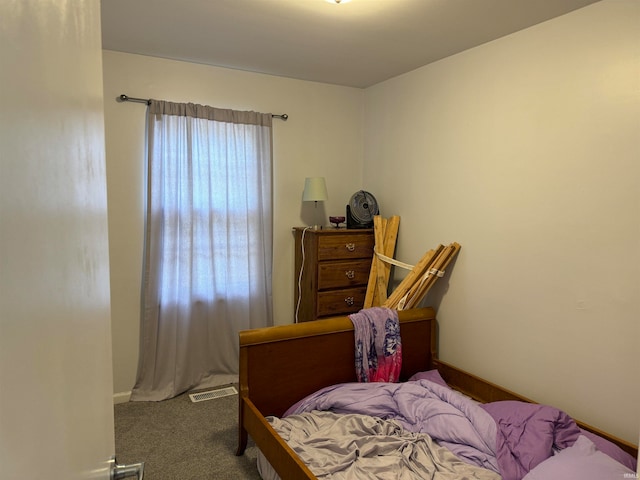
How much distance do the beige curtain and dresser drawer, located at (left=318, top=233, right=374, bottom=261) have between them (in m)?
0.51

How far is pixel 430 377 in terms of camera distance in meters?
2.84

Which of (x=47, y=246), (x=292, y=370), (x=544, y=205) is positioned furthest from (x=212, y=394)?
(x=47, y=246)

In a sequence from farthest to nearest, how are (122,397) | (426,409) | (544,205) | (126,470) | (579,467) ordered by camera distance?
(122,397)
(544,205)
(426,409)
(579,467)
(126,470)

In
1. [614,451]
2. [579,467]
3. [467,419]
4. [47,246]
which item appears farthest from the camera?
[467,419]

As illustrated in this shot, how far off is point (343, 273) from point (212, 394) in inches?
57.6

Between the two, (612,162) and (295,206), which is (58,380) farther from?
Result: (295,206)

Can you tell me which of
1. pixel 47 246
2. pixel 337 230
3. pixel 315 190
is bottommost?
pixel 337 230

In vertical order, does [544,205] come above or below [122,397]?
above

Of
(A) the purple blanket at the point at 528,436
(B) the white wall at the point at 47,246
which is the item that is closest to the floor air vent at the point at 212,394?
(A) the purple blanket at the point at 528,436

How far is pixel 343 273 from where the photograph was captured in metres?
3.56

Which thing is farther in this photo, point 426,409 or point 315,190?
point 315,190

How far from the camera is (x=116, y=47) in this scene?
119 inches

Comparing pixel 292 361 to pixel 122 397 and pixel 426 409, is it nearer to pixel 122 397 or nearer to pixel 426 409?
pixel 426 409

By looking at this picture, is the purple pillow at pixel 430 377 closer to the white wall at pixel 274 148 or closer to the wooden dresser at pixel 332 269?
the wooden dresser at pixel 332 269
